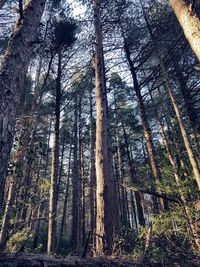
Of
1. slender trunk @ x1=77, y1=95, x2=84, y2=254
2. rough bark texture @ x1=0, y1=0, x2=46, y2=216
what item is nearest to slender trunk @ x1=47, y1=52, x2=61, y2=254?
slender trunk @ x1=77, y1=95, x2=84, y2=254

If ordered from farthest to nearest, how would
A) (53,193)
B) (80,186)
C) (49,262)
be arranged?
1. (80,186)
2. (53,193)
3. (49,262)

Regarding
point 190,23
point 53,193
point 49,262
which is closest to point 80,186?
point 53,193

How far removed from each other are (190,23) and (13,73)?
3180mm

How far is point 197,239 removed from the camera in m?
5.63

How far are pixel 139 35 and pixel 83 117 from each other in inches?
400

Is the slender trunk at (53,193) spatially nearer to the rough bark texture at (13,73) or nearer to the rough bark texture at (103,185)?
the rough bark texture at (103,185)

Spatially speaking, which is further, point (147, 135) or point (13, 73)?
point (147, 135)

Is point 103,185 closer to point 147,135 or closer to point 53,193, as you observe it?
point 147,135

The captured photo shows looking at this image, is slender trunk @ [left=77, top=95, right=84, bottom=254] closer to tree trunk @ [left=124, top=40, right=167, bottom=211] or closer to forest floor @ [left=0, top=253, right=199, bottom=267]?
tree trunk @ [left=124, top=40, right=167, bottom=211]

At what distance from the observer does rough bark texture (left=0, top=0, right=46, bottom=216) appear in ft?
9.45

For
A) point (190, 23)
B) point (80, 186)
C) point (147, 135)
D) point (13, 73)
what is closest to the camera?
point (13, 73)

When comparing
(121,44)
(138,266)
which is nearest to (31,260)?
(138,266)

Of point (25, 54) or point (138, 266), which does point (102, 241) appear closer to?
point (138, 266)

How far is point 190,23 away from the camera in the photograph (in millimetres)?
4090
